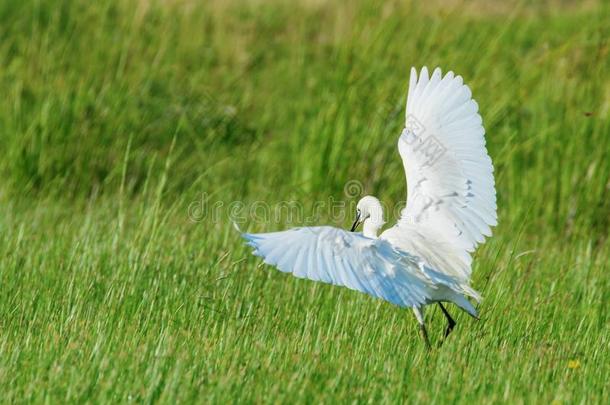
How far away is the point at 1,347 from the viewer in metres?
3.89

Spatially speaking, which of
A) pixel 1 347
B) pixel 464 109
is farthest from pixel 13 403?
pixel 464 109

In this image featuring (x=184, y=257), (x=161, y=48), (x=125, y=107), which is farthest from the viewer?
(x=161, y=48)

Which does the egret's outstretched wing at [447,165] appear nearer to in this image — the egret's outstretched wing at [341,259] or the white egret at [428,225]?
the white egret at [428,225]

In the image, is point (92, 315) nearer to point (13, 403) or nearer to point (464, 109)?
point (13, 403)

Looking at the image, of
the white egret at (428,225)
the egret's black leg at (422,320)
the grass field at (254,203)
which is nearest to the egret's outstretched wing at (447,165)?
the white egret at (428,225)

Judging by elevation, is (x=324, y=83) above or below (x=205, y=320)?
above

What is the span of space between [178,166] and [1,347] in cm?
368

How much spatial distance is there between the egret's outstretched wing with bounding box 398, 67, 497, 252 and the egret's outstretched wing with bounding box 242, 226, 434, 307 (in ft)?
1.22

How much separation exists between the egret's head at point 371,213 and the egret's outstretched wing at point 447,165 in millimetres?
95

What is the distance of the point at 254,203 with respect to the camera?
6.75 m

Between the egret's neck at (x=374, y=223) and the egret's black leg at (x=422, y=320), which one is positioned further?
the egret's neck at (x=374, y=223)

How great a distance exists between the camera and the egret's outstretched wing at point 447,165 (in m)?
4.37

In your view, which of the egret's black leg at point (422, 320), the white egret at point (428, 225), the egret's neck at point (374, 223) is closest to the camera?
the white egret at point (428, 225)

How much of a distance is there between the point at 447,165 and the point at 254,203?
2493 mm
